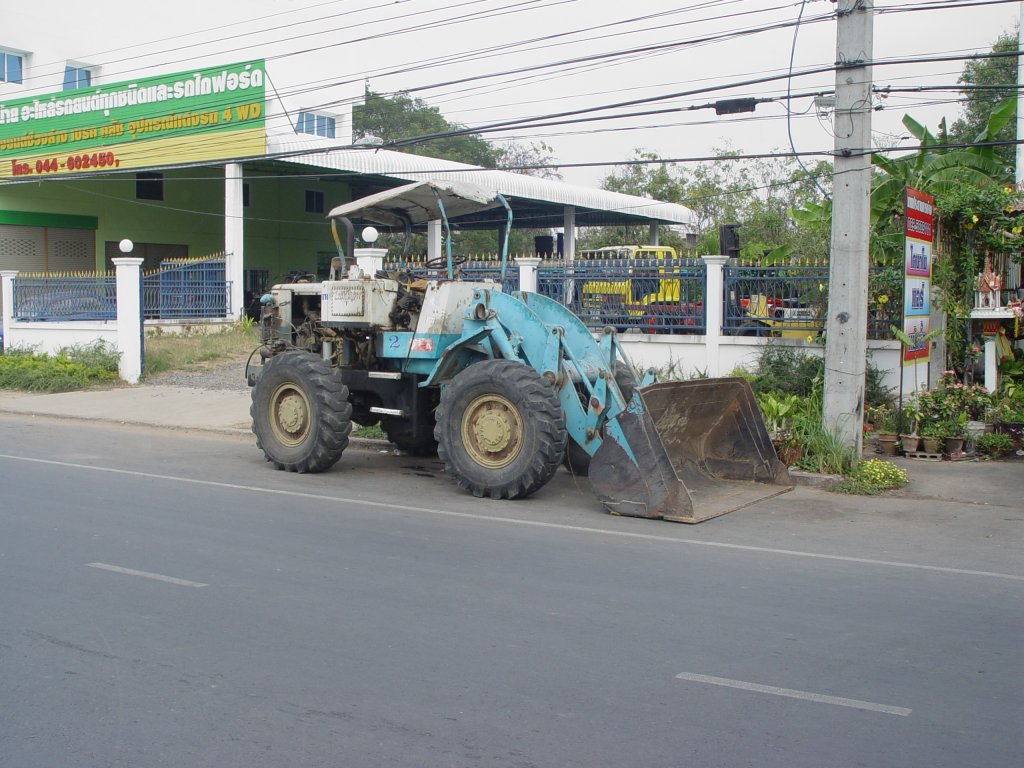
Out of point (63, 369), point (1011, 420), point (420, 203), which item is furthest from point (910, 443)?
point (63, 369)

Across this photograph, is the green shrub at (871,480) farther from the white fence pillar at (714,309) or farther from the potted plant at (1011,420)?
the white fence pillar at (714,309)

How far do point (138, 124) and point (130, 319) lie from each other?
997 cm

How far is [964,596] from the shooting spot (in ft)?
23.0

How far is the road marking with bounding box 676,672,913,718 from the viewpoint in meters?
4.91

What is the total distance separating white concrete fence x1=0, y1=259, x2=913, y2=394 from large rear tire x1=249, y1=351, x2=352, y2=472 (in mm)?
6340

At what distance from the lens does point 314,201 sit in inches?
1575

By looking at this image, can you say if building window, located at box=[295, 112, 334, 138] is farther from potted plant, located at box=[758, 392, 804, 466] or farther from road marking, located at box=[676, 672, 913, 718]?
road marking, located at box=[676, 672, 913, 718]

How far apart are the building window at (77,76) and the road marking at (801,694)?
35.4 metres

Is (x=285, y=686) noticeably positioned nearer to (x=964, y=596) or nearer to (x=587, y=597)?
(x=587, y=597)

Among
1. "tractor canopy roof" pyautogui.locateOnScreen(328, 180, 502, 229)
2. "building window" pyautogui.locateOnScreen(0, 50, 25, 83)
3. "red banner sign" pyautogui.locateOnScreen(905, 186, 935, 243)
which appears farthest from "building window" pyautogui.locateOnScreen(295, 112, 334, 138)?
"red banner sign" pyautogui.locateOnScreen(905, 186, 935, 243)

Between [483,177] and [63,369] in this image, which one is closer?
[63,369]


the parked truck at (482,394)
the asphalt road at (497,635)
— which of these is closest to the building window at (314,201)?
the parked truck at (482,394)

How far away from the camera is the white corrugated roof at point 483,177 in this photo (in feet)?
93.1

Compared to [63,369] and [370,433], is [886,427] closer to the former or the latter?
[370,433]
